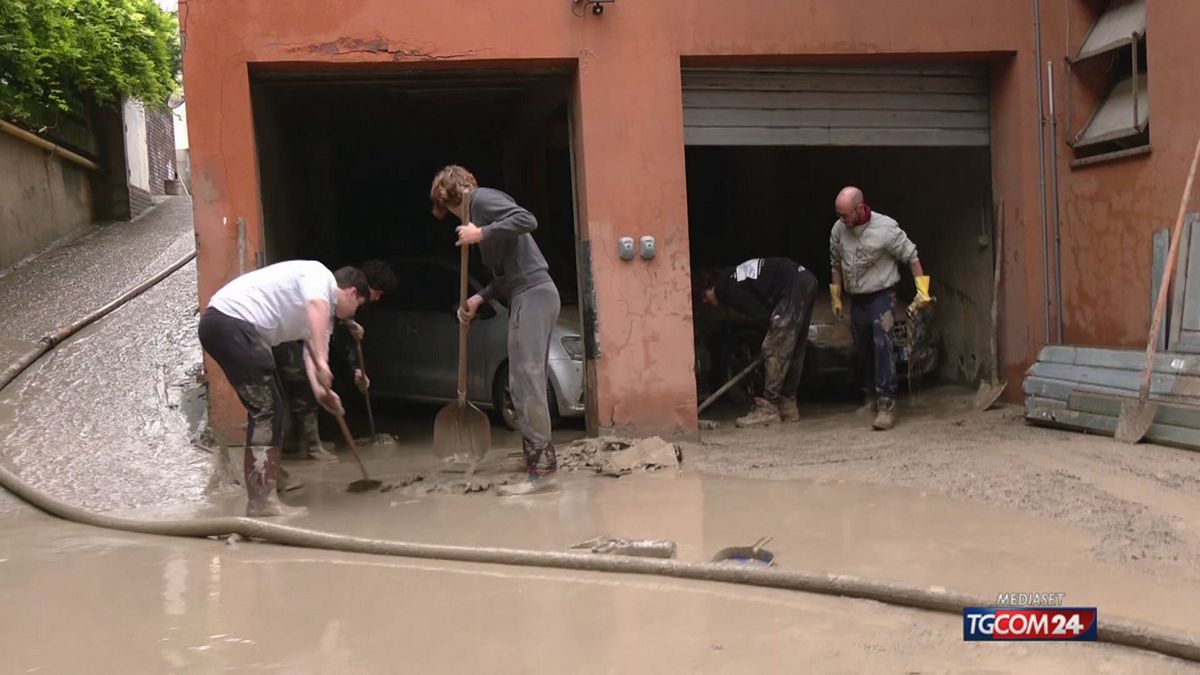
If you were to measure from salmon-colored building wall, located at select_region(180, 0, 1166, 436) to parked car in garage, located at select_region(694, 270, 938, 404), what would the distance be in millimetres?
900

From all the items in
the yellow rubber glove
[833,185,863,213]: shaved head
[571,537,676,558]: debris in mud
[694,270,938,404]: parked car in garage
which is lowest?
[571,537,676,558]: debris in mud

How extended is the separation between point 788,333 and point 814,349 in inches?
25.9

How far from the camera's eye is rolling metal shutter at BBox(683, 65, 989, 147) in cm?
721

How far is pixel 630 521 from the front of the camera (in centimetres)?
475

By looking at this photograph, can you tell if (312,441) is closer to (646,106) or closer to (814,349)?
(646,106)

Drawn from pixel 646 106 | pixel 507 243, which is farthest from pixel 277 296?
pixel 646 106

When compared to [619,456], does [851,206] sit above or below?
above

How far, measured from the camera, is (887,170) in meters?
9.91

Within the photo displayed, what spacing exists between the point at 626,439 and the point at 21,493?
355 centimetres

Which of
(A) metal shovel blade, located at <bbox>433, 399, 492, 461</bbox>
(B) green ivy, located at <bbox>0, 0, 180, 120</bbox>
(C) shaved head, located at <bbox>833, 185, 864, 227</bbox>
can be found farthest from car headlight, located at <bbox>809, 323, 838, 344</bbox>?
(B) green ivy, located at <bbox>0, 0, 180, 120</bbox>

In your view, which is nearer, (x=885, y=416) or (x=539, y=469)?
(x=539, y=469)

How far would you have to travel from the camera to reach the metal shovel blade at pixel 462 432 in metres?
6.22

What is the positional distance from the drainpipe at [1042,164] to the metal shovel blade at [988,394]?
0.51 meters

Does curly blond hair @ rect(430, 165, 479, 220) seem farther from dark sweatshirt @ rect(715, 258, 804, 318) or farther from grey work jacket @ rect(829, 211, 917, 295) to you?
grey work jacket @ rect(829, 211, 917, 295)
